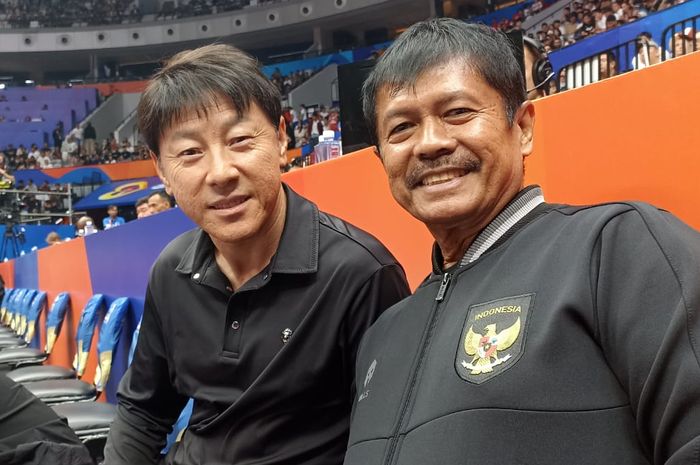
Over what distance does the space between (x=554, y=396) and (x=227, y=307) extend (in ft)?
2.36

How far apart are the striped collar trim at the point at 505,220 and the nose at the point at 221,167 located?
0.47 m

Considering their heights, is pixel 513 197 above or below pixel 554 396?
above

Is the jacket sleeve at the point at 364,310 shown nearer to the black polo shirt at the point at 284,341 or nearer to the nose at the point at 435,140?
the black polo shirt at the point at 284,341

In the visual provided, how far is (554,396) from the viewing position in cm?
66

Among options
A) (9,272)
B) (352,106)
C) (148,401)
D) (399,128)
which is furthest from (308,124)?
(399,128)

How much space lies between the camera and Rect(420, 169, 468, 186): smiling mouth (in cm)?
89

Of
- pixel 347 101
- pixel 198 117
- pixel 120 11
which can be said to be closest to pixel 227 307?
pixel 198 117

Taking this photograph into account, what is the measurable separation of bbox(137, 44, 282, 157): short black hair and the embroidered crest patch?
645mm

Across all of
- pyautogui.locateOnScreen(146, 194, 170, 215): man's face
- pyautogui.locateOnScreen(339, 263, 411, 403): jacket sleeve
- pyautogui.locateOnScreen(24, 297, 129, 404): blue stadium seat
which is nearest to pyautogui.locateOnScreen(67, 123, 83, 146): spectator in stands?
pyautogui.locateOnScreen(146, 194, 170, 215): man's face

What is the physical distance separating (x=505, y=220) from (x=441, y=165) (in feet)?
0.35

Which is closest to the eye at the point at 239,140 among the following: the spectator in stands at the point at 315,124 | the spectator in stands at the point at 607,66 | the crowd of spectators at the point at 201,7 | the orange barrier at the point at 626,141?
the orange barrier at the point at 626,141

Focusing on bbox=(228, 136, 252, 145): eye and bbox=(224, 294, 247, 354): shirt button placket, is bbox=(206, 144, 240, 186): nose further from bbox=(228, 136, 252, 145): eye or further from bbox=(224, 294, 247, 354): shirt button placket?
bbox=(224, 294, 247, 354): shirt button placket

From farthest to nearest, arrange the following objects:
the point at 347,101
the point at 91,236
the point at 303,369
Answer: the point at 91,236, the point at 347,101, the point at 303,369

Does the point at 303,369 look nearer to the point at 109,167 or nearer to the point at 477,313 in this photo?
the point at 477,313
